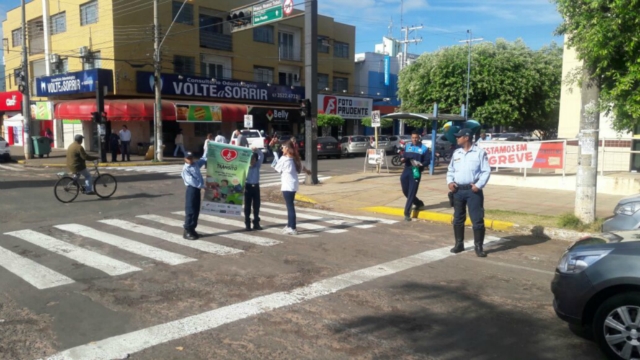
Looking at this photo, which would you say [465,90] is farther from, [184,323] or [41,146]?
[184,323]

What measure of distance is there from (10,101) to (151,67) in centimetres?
1489

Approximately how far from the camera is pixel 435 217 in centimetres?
1145

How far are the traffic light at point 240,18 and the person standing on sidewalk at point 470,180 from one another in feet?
42.8

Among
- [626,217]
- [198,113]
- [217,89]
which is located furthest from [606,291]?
[217,89]

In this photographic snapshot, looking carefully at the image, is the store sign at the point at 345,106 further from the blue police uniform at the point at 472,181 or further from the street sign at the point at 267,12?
the blue police uniform at the point at 472,181

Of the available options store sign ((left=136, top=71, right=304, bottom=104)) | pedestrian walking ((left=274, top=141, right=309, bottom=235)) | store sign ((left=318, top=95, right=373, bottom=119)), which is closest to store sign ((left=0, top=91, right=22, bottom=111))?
store sign ((left=136, top=71, right=304, bottom=104))

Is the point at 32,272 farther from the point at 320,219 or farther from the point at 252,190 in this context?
the point at 320,219

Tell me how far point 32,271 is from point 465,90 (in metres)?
31.8

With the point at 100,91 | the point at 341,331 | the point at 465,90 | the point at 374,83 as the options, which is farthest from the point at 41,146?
the point at 374,83

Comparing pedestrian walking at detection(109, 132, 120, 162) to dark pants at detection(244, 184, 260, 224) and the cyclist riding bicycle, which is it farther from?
dark pants at detection(244, 184, 260, 224)

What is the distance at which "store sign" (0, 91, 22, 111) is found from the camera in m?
40.1

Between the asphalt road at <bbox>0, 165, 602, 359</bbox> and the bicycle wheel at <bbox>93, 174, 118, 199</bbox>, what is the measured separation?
3641mm

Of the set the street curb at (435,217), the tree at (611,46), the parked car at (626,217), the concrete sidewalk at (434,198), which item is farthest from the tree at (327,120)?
the parked car at (626,217)

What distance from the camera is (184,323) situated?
5.19 meters
